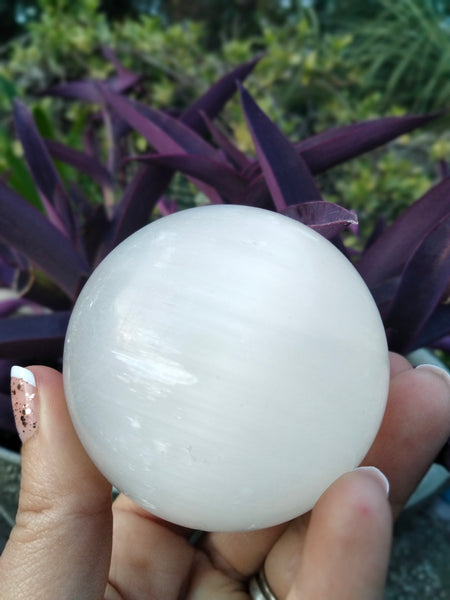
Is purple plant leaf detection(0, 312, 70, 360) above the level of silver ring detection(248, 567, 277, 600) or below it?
above

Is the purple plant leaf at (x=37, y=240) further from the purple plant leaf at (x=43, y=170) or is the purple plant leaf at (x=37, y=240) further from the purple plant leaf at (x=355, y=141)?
the purple plant leaf at (x=355, y=141)

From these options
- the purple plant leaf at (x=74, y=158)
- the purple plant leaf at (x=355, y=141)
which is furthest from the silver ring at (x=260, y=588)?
the purple plant leaf at (x=74, y=158)

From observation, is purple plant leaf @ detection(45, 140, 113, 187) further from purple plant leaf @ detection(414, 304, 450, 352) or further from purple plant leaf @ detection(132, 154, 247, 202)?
purple plant leaf @ detection(414, 304, 450, 352)

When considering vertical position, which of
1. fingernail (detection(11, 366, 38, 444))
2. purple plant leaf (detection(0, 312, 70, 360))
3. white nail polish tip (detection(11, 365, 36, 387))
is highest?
white nail polish tip (detection(11, 365, 36, 387))

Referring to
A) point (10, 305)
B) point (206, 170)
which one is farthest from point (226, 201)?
point (10, 305)

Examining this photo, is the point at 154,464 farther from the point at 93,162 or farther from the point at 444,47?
the point at 444,47

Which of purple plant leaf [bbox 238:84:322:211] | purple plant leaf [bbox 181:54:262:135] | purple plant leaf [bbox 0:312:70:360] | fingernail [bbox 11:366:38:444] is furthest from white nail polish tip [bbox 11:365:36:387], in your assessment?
purple plant leaf [bbox 181:54:262:135]

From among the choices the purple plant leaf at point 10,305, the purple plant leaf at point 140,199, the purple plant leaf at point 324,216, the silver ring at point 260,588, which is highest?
the purple plant leaf at point 324,216
